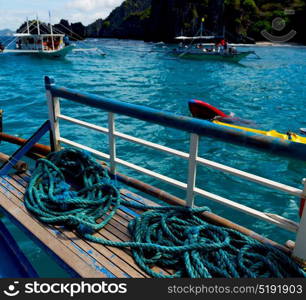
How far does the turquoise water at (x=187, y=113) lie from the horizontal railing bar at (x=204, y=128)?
193 centimetres

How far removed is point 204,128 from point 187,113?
14.1 m

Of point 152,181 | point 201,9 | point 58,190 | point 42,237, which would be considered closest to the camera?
point 42,237

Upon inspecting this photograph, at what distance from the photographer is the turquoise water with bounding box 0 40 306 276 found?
23.9 ft

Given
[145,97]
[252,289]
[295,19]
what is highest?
[295,19]

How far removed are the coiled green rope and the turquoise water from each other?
1808 millimetres

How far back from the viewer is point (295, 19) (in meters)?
106

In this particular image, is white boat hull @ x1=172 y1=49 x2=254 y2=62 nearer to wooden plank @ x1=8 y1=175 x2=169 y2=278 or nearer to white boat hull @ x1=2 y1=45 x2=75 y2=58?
white boat hull @ x1=2 y1=45 x2=75 y2=58

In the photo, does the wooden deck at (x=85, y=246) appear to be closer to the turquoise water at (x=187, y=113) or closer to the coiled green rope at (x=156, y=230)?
the coiled green rope at (x=156, y=230)

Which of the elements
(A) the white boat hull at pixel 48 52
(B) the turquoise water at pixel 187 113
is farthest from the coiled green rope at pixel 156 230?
(A) the white boat hull at pixel 48 52

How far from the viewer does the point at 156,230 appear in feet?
9.58

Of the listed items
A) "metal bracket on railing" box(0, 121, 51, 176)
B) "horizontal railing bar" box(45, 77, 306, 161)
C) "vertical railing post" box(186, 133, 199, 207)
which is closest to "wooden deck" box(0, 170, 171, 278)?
"vertical railing post" box(186, 133, 199, 207)

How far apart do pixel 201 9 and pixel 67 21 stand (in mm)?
78424

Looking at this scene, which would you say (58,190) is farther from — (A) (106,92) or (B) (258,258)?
(A) (106,92)

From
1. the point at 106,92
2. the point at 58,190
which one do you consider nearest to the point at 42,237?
the point at 58,190
